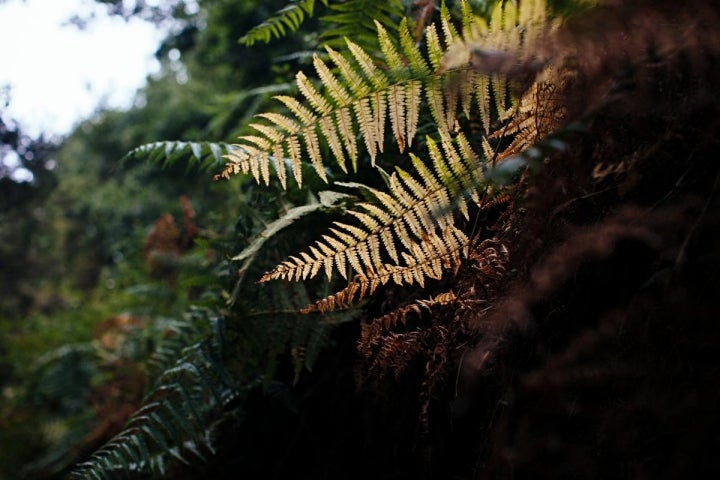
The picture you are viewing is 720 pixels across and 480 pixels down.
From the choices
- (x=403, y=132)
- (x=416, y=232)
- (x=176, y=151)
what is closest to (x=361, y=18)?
(x=176, y=151)

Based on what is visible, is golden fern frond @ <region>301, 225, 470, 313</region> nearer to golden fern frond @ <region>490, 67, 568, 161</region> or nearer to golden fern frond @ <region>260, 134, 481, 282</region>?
golden fern frond @ <region>260, 134, 481, 282</region>

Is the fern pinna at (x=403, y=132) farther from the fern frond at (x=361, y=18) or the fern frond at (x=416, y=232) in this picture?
the fern frond at (x=361, y=18)

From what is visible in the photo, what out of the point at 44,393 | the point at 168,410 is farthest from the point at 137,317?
the point at 168,410

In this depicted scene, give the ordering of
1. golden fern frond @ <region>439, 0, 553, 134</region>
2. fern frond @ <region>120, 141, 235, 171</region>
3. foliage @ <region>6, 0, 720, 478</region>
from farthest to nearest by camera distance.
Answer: fern frond @ <region>120, 141, 235, 171</region> < golden fern frond @ <region>439, 0, 553, 134</region> < foliage @ <region>6, 0, 720, 478</region>

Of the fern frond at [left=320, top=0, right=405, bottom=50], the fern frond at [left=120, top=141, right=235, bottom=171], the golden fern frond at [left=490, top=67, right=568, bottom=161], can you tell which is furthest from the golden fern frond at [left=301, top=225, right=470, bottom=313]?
the fern frond at [left=320, top=0, right=405, bottom=50]

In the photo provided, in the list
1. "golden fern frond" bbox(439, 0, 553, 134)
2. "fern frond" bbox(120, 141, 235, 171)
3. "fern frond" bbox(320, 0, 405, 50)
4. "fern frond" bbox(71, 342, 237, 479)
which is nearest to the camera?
"golden fern frond" bbox(439, 0, 553, 134)

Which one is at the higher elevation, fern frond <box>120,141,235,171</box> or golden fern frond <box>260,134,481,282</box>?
fern frond <box>120,141,235,171</box>

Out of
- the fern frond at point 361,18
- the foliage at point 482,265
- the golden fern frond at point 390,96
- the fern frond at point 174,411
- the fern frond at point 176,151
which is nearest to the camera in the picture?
the foliage at point 482,265

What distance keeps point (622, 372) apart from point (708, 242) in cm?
24

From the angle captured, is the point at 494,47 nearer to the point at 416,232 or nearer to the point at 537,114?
the point at 537,114

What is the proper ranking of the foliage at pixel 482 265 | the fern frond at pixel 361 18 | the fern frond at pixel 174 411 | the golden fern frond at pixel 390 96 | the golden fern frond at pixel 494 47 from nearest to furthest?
the foliage at pixel 482 265, the golden fern frond at pixel 494 47, the golden fern frond at pixel 390 96, the fern frond at pixel 174 411, the fern frond at pixel 361 18

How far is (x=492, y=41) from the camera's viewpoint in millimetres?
974

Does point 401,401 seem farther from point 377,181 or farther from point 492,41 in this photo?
point 492,41

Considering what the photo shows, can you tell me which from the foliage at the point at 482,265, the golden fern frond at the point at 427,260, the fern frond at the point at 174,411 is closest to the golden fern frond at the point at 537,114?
the foliage at the point at 482,265
